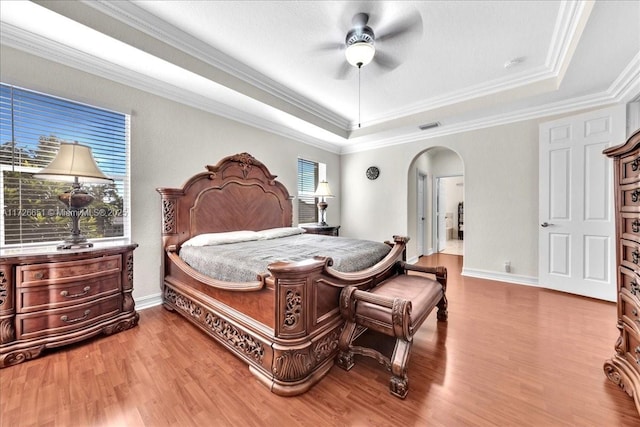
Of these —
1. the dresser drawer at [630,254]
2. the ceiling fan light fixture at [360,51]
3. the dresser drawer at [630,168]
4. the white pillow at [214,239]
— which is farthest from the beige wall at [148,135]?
the dresser drawer at [630,254]

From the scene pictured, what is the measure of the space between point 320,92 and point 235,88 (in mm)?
1227

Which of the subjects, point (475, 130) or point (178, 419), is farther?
point (475, 130)

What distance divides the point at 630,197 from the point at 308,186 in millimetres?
4134

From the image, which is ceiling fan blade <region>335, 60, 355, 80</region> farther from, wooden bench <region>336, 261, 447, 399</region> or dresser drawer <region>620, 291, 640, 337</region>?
dresser drawer <region>620, 291, 640, 337</region>

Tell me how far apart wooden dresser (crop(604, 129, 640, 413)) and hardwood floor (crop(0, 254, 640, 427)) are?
0.13 metres

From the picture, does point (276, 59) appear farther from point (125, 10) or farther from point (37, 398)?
point (37, 398)

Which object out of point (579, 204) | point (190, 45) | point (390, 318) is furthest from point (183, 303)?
point (579, 204)

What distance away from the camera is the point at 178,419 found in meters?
1.31

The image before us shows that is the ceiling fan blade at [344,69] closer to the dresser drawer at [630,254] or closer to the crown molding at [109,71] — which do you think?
the crown molding at [109,71]

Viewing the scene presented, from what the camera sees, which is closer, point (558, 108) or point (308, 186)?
point (558, 108)

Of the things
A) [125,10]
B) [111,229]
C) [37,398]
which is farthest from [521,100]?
[37,398]

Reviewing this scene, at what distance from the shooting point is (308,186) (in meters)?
5.02

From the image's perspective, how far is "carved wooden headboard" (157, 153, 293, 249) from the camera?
2.79 metres

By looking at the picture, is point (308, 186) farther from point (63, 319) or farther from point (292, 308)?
point (63, 319)
